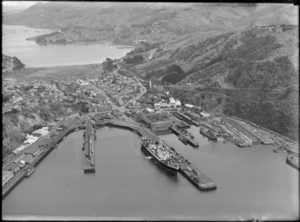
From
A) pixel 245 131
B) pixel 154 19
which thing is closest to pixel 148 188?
pixel 245 131

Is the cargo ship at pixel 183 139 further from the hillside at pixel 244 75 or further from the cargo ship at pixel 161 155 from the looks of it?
the hillside at pixel 244 75

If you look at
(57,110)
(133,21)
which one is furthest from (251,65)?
(133,21)

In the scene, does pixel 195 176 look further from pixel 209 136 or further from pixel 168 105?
pixel 168 105

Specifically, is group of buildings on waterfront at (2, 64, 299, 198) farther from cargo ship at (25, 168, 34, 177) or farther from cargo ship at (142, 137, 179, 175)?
cargo ship at (142, 137, 179, 175)

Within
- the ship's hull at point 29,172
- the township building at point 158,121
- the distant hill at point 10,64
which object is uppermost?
the distant hill at point 10,64

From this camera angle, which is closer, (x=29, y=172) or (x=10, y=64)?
(x=29, y=172)

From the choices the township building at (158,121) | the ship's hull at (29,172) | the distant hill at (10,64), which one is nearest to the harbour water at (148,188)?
the ship's hull at (29,172)
